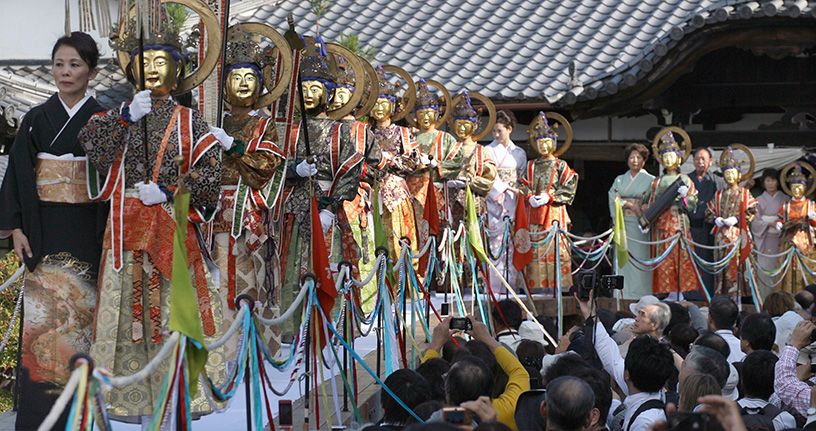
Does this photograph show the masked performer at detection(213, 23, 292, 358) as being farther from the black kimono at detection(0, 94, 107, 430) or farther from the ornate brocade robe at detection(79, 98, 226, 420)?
the black kimono at detection(0, 94, 107, 430)

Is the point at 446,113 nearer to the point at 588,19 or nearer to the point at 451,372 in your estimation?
the point at 588,19

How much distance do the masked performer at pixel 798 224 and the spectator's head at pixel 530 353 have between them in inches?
410

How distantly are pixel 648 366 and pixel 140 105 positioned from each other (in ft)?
8.60

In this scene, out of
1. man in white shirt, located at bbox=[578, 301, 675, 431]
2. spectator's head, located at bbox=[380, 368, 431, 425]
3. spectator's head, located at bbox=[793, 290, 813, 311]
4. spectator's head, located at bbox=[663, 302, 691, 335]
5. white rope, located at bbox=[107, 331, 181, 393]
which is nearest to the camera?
white rope, located at bbox=[107, 331, 181, 393]

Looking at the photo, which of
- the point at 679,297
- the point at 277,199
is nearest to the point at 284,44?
the point at 277,199

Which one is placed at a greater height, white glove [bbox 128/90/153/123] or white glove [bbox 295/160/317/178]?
white glove [bbox 128/90/153/123]

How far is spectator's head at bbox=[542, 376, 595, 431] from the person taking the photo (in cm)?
462

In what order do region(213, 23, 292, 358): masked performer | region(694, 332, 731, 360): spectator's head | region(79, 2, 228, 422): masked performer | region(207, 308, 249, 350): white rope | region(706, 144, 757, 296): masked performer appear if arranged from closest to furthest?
1. region(207, 308, 249, 350): white rope
2. region(79, 2, 228, 422): masked performer
3. region(694, 332, 731, 360): spectator's head
4. region(213, 23, 292, 358): masked performer
5. region(706, 144, 757, 296): masked performer

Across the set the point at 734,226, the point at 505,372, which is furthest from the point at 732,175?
the point at 505,372

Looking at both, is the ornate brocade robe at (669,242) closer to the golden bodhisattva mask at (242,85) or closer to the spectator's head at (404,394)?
the golden bodhisattva mask at (242,85)

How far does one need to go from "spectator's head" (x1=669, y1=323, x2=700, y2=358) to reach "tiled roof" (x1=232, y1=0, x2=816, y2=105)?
9441 millimetres

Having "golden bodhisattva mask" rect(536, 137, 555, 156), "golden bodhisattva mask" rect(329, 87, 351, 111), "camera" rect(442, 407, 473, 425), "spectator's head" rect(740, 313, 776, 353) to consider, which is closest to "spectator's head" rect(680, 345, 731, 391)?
"spectator's head" rect(740, 313, 776, 353)

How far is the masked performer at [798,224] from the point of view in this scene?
16.6 metres

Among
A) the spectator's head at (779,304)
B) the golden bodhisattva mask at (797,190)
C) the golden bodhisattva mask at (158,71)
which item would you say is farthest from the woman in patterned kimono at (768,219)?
the golden bodhisattva mask at (158,71)
